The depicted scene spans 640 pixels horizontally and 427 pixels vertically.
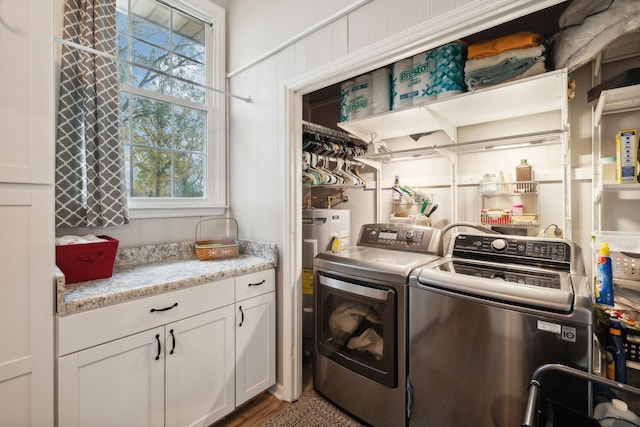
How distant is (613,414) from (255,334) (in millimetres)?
1602

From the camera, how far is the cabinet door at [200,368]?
144 centimetres

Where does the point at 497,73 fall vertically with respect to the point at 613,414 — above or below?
above

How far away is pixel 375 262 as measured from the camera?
1.61 metres

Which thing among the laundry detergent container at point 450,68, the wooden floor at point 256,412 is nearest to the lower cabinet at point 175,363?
the wooden floor at point 256,412

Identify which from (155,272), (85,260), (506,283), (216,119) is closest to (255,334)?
(155,272)

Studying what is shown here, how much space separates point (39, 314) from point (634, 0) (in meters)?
2.56

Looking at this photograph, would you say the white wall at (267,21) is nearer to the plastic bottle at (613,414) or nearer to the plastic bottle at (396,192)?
the plastic bottle at (396,192)

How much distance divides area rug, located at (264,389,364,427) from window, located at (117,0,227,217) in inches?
57.2

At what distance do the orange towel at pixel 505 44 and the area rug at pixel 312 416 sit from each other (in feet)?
7.08

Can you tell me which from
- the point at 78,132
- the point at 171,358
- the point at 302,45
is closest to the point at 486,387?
the point at 171,358

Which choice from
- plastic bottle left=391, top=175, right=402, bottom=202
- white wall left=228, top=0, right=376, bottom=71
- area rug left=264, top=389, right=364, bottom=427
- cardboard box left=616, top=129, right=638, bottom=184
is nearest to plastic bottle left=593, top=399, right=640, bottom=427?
cardboard box left=616, top=129, right=638, bottom=184

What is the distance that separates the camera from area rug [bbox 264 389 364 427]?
1685 millimetres

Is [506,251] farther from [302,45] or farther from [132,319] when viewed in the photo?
[132,319]

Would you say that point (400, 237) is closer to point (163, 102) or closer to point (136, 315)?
point (136, 315)
